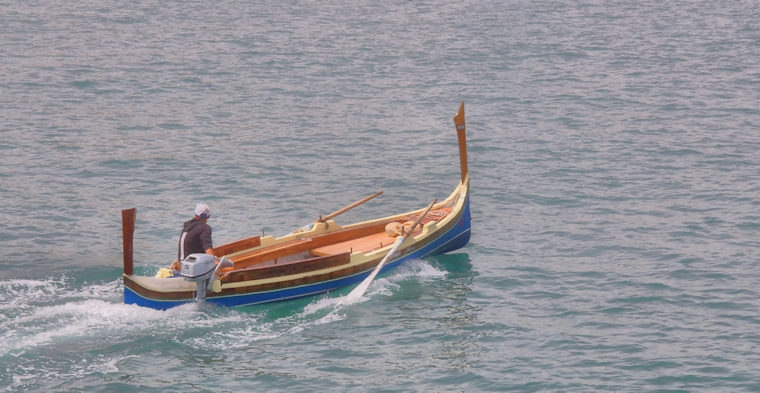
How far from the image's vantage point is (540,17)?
70375 mm

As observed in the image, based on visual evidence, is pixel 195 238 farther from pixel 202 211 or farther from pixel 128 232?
pixel 128 232

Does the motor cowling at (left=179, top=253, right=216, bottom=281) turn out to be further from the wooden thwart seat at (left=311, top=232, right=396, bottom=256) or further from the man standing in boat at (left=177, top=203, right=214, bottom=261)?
the wooden thwart seat at (left=311, top=232, right=396, bottom=256)

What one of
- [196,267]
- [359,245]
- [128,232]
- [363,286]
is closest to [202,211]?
Result: [196,267]

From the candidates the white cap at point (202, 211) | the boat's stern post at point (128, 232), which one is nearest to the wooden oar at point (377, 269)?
the white cap at point (202, 211)

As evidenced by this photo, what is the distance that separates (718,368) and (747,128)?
23.5 m

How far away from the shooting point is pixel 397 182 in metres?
38.8

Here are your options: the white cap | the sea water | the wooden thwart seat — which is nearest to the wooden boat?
the wooden thwart seat

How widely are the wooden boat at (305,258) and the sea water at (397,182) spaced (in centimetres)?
38

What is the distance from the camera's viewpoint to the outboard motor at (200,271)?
25.2 metres

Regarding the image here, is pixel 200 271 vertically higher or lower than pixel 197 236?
lower

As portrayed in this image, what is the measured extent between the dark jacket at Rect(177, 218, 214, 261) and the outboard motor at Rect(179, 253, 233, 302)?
2.01 ft

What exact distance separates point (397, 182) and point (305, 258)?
394 inches

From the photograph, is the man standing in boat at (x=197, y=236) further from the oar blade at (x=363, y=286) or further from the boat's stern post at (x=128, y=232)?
the oar blade at (x=363, y=286)

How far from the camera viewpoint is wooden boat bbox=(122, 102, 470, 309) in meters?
25.3
